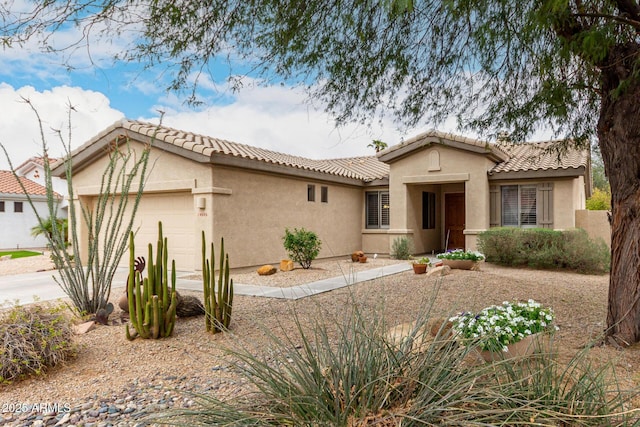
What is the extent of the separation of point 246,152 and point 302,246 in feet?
12.9

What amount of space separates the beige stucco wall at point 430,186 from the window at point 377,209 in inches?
36.9

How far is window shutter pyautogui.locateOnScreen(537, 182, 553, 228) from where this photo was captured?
16141 mm

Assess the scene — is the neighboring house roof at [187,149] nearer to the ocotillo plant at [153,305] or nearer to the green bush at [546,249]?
the ocotillo plant at [153,305]

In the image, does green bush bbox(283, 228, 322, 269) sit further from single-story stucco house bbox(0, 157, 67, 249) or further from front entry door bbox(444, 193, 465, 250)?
single-story stucco house bbox(0, 157, 67, 249)

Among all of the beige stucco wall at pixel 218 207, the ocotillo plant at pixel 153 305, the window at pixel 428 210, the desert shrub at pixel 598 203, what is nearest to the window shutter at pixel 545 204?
the window at pixel 428 210

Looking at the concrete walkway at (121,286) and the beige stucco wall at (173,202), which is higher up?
the beige stucco wall at (173,202)

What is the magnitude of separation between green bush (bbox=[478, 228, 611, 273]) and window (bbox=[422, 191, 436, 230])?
4347 mm

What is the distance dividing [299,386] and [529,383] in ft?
4.95

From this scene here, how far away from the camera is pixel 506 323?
4.59 m

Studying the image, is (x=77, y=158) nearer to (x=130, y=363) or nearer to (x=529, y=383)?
(x=130, y=363)

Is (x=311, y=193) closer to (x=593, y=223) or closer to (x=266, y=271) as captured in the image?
(x=266, y=271)

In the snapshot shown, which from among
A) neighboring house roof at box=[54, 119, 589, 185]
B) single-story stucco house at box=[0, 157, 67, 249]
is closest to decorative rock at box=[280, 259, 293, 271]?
neighboring house roof at box=[54, 119, 589, 185]

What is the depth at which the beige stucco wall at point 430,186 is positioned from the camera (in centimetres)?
1675

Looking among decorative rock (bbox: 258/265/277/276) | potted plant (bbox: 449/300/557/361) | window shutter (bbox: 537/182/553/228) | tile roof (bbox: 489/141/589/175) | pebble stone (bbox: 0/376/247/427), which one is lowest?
pebble stone (bbox: 0/376/247/427)
